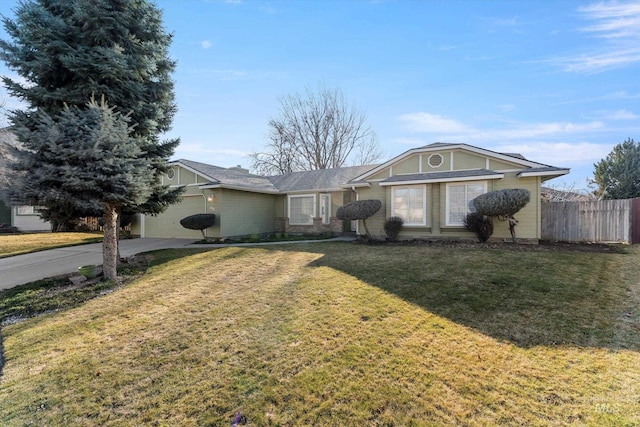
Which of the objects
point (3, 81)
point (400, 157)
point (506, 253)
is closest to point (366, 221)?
point (400, 157)

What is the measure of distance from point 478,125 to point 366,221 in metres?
9.03

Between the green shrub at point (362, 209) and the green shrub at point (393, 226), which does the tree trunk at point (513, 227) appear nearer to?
the green shrub at point (393, 226)

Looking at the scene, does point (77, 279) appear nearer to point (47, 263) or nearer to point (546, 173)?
point (47, 263)

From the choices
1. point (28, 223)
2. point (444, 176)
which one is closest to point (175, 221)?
point (28, 223)

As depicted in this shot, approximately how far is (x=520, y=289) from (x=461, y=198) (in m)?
6.36

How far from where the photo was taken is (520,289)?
5.49 metres

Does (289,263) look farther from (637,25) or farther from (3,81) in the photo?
(637,25)

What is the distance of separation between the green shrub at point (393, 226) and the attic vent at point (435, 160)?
8.59ft

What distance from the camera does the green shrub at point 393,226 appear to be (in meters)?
12.1

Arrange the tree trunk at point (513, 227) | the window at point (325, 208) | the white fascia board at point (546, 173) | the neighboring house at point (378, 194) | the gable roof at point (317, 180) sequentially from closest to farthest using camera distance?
1. the white fascia board at point (546, 173)
2. the tree trunk at point (513, 227)
3. the neighboring house at point (378, 194)
4. the window at point (325, 208)
5. the gable roof at point (317, 180)

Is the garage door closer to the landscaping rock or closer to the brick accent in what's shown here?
the brick accent

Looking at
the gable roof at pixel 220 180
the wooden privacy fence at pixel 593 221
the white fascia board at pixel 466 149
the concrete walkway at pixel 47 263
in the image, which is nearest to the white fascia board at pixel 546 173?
the white fascia board at pixel 466 149

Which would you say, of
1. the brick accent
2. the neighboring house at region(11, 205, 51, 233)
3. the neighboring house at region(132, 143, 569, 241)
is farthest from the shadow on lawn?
the neighboring house at region(11, 205, 51, 233)

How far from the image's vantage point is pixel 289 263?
806 cm
